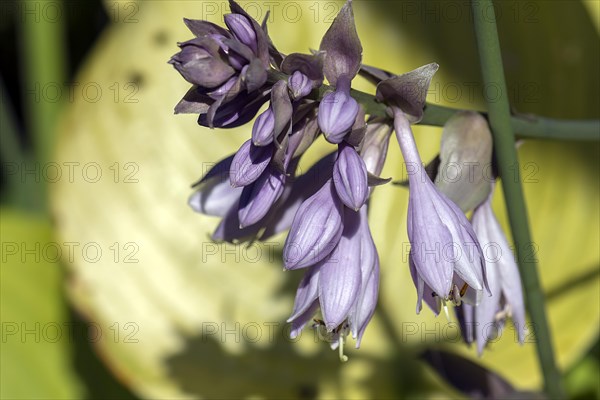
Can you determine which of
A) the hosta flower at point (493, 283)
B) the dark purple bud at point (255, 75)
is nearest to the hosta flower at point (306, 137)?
the dark purple bud at point (255, 75)

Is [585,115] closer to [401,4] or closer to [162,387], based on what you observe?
[401,4]

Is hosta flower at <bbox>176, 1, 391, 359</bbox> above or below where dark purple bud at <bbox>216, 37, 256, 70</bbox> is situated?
below

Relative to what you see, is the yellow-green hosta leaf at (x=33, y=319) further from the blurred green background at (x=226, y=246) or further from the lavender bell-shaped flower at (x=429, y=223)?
the lavender bell-shaped flower at (x=429, y=223)

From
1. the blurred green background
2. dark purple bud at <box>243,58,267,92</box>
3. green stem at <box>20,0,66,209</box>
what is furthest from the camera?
green stem at <box>20,0,66,209</box>

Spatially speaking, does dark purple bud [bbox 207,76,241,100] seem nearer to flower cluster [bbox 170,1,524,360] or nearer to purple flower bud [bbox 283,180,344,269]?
flower cluster [bbox 170,1,524,360]

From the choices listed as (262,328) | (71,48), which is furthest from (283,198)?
(71,48)

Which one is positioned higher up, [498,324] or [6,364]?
[498,324]

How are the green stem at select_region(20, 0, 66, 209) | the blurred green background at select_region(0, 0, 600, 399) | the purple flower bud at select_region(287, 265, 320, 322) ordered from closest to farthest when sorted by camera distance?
the purple flower bud at select_region(287, 265, 320, 322)
the blurred green background at select_region(0, 0, 600, 399)
the green stem at select_region(20, 0, 66, 209)

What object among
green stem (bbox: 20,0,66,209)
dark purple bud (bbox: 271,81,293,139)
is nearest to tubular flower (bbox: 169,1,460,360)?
dark purple bud (bbox: 271,81,293,139)
